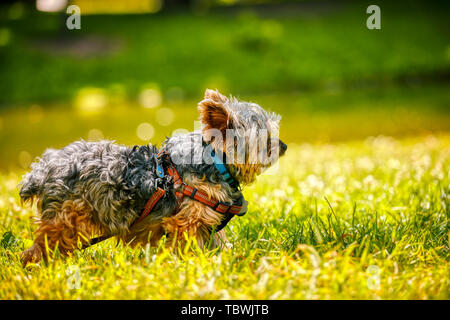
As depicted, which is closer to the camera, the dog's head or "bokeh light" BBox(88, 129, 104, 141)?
the dog's head

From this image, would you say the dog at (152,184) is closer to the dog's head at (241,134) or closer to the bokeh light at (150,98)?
the dog's head at (241,134)

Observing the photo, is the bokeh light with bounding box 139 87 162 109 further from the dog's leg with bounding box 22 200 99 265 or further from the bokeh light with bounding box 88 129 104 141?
the dog's leg with bounding box 22 200 99 265

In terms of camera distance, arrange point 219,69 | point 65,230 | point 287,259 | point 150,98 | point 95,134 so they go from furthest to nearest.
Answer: point 219,69 → point 150,98 → point 95,134 → point 65,230 → point 287,259

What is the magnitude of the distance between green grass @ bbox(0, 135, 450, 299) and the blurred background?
7.82 m

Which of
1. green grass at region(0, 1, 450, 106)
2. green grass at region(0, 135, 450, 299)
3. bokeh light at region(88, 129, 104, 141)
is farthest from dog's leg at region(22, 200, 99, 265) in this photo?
green grass at region(0, 1, 450, 106)

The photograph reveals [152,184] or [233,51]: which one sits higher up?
[233,51]

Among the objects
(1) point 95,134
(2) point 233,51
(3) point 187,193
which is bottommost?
(3) point 187,193

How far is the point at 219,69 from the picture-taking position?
26.9m

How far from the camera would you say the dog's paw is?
12.1 ft

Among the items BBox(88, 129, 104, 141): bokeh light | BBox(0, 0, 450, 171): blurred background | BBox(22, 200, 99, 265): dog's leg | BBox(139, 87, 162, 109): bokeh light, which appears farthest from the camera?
BBox(139, 87, 162, 109): bokeh light

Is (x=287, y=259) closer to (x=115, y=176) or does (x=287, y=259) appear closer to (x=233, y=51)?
(x=115, y=176)

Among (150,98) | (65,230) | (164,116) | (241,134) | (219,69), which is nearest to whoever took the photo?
(65,230)

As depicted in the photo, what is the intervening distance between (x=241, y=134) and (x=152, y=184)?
0.88 m

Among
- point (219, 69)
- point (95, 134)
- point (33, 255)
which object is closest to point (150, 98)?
point (219, 69)
